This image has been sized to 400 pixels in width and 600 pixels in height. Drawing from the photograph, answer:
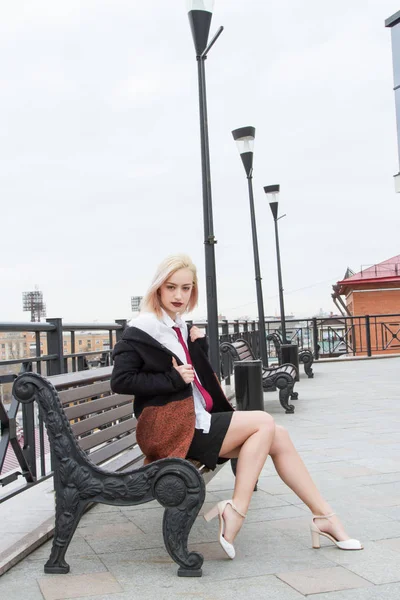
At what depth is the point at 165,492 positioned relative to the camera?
3.23 m

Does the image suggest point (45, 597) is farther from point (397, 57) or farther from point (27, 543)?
point (397, 57)

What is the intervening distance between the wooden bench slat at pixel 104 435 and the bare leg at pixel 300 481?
0.94 m

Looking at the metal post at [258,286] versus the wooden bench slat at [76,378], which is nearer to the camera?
the wooden bench slat at [76,378]

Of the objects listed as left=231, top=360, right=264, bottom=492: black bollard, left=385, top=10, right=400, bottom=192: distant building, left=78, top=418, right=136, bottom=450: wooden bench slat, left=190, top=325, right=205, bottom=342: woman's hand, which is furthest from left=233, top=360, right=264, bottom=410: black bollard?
left=385, top=10, right=400, bottom=192: distant building

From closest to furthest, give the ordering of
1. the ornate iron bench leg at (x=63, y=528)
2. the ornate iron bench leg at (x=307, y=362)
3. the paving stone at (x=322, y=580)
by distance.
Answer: the paving stone at (x=322, y=580) < the ornate iron bench leg at (x=63, y=528) < the ornate iron bench leg at (x=307, y=362)

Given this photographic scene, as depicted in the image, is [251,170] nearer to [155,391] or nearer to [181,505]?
[155,391]

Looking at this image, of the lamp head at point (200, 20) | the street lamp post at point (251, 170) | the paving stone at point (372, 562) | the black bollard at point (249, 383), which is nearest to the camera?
the paving stone at point (372, 562)

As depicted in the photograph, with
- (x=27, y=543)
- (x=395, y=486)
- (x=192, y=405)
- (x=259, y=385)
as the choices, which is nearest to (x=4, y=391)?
(x=27, y=543)

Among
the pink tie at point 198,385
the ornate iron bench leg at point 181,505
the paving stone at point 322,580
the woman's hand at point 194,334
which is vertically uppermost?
the woman's hand at point 194,334

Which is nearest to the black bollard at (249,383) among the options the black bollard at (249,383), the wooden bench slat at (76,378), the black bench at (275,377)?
the black bollard at (249,383)

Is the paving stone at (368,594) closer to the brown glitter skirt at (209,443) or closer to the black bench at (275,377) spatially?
the brown glitter skirt at (209,443)

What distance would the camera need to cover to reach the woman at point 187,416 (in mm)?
3422

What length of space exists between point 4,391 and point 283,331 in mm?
14105

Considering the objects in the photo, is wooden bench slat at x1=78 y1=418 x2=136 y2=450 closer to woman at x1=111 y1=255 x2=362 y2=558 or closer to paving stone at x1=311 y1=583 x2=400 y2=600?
woman at x1=111 y1=255 x2=362 y2=558
